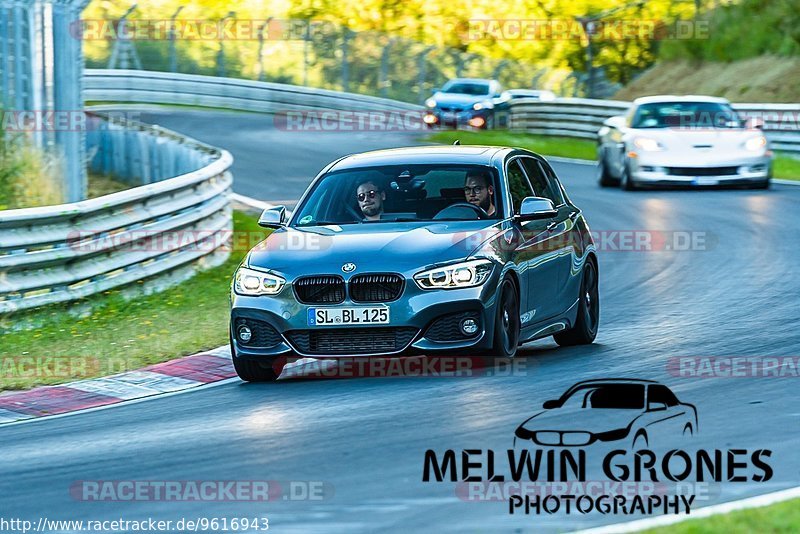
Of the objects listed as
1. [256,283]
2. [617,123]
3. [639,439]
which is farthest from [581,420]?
[617,123]

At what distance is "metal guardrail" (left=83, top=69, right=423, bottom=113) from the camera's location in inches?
1896

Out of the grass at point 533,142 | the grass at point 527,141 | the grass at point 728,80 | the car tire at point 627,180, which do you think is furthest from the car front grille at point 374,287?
the grass at point 728,80

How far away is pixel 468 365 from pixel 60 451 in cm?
310

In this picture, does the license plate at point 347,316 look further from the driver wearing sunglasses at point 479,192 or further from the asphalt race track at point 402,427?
the driver wearing sunglasses at point 479,192

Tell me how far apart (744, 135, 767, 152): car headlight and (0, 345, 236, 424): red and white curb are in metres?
14.8

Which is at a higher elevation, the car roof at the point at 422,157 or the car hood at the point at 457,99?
the car roof at the point at 422,157

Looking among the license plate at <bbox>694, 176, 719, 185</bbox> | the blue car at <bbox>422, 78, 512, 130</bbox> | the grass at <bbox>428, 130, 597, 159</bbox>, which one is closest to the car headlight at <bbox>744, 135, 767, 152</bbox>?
the license plate at <bbox>694, 176, 719, 185</bbox>

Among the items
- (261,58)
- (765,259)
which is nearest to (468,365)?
(765,259)

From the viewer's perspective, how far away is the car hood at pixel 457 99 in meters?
43.0

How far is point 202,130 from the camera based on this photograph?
38.6m

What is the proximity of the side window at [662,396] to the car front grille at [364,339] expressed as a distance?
1.59 meters

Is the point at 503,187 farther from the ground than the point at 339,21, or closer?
farther from the ground

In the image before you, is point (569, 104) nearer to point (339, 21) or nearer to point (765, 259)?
point (765, 259)

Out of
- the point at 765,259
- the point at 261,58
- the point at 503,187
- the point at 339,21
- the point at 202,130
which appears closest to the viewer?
the point at 503,187
